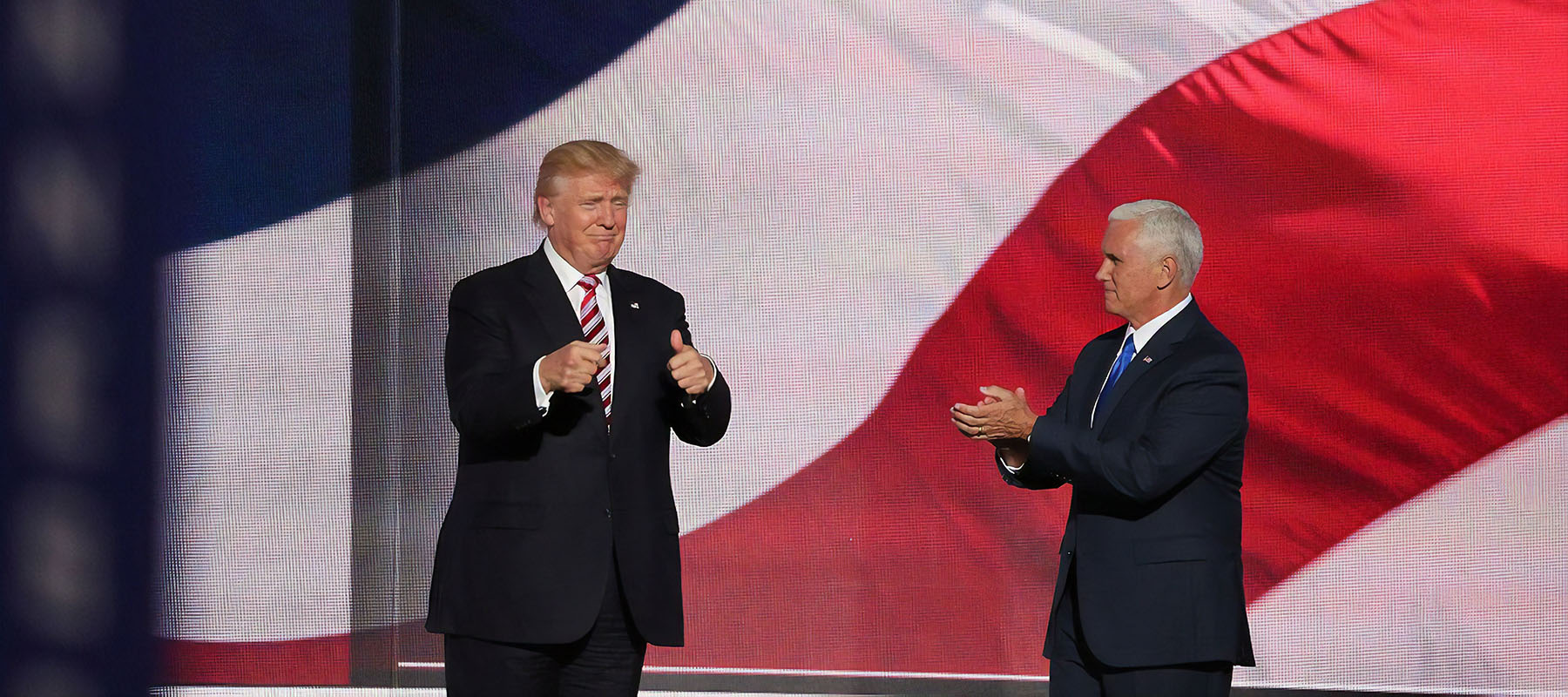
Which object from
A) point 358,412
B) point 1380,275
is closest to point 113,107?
point 358,412

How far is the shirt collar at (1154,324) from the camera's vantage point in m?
2.08

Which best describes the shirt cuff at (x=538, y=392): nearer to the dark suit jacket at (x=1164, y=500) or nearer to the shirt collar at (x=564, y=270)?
the shirt collar at (x=564, y=270)

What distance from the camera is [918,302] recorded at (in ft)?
11.5

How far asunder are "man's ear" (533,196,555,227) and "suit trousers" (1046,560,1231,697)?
39.6 inches

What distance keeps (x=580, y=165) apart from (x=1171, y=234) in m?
0.95

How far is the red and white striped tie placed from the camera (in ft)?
6.68

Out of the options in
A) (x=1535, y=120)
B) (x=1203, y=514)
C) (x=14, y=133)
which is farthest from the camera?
(x=1535, y=120)

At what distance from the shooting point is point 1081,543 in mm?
2072

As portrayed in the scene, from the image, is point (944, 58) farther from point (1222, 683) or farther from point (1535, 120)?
point (1222, 683)

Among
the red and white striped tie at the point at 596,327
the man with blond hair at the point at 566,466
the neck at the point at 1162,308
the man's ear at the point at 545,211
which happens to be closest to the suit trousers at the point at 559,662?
the man with blond hair at the point at 566,466

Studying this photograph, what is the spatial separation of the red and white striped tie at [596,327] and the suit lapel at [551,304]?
15 millimetres

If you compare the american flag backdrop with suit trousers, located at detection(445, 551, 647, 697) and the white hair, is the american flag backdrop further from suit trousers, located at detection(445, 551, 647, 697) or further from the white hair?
suit trousers, located at detection(445, 551, 647, 697)

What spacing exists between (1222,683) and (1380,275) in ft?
5.66

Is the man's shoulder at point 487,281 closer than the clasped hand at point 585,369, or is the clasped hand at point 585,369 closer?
the clasped hand at point 585,369
